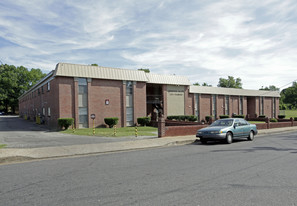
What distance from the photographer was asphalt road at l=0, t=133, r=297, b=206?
4805mm

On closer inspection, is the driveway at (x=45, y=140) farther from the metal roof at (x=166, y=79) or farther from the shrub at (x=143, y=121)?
the metal roof at (x=166, y=79)

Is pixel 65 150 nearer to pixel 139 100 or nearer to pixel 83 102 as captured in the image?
pixel 83 102

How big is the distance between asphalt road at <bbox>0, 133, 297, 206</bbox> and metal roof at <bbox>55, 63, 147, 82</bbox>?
64.2 feet

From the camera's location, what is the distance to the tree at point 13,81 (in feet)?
251

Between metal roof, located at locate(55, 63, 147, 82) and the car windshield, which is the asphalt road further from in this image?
metal roof, located at locate(55, 63, 147, 82)

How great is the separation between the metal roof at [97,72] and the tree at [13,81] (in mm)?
59051

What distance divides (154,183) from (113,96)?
2497 cm

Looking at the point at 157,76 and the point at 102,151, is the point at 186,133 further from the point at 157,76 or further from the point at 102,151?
the point at 157,76

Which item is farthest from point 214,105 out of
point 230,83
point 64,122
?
point 230,83

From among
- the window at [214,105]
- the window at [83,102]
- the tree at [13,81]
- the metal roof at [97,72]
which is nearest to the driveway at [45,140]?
the window at [83,102]

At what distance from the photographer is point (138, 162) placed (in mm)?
8805

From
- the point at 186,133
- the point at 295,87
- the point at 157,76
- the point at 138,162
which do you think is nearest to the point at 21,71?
the point at 157,76

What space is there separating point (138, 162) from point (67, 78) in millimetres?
20571

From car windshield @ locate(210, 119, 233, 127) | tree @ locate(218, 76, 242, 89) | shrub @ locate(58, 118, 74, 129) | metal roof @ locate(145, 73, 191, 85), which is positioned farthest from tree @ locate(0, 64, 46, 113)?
car windshield @ locate(210, 119, 233, 127)
